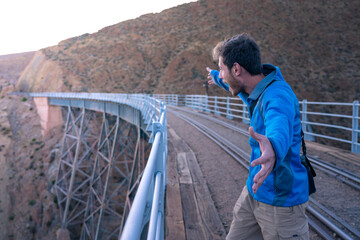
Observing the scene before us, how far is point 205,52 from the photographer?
44.3 m

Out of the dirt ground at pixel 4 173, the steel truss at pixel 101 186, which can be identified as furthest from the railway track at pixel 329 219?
the dirt ground at pixel 4 173

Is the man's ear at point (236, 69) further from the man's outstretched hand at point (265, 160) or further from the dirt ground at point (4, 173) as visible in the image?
the dirt ground at point (4, 173)

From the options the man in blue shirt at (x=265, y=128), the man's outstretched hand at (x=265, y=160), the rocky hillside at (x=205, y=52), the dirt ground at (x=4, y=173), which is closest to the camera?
the man's outstretched hand at (x=265, y=160)

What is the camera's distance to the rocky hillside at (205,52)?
128 feet

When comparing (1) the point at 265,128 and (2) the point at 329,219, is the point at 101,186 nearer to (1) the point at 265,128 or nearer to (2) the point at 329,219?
(2) the point at 329,219

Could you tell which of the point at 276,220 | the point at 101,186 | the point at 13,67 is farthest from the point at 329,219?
the point at 13,67

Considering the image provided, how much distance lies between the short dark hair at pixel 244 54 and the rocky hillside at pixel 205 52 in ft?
119

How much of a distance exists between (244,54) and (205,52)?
44.4m

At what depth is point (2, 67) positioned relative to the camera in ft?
210

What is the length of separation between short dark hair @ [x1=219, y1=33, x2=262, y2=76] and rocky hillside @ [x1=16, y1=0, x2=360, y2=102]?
36284mm

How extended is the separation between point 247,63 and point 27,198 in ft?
96.8

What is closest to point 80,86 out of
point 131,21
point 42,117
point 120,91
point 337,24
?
point 120,91

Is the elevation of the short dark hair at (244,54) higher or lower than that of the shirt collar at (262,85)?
higher

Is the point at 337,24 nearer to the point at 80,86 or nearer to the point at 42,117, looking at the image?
the point at 80,86
